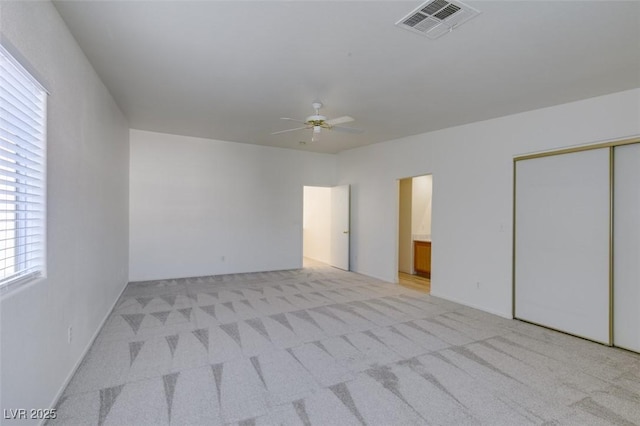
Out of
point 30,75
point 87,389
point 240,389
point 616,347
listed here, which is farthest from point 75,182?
point 616,347

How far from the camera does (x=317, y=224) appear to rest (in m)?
8.89

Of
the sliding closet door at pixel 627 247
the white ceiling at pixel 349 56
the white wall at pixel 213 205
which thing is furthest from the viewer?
the white wall at pixel 213 205

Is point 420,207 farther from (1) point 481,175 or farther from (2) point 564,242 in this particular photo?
(2) point 564,242

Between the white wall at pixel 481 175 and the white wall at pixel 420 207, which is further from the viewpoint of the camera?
the white wall at pixel 420 207

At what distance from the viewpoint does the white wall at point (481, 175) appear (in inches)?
141

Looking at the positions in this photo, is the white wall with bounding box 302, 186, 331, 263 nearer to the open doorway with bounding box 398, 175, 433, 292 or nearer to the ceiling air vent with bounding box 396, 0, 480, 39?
Answer: the open doorway with bounding box 398, 175, 433, 292

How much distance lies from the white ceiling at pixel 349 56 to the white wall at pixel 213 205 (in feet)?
5.65

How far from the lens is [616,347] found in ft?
10.9

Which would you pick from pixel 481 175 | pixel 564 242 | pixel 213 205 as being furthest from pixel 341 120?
pixel 213 205

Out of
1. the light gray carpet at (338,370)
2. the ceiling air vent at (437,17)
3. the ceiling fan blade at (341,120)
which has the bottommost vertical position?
the light gray carpet at (338,370)

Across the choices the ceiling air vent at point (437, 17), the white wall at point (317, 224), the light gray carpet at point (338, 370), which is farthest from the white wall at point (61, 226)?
the white wall at point (317, 224)

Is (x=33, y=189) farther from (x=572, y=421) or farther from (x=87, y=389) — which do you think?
(x=572, y=421)

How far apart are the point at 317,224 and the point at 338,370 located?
630 centimetres

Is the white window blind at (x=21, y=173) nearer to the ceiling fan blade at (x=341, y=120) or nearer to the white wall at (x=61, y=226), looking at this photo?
the white wall at (x=61, y=226)
